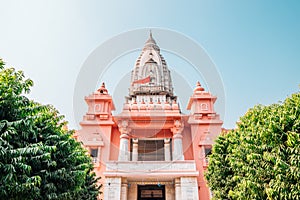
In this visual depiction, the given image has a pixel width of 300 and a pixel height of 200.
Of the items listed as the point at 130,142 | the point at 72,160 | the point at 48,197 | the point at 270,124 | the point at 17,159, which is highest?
the point at 130,142

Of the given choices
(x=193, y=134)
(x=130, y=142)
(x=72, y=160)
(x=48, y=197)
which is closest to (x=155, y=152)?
(x=130, y=142)

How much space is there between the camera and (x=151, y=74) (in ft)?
130

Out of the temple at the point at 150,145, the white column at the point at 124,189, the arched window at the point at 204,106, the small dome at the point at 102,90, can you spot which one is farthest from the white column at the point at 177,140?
the small dome at the point at 102,90

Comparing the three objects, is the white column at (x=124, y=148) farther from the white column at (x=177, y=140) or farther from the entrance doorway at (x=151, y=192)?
the white column at (x=177, y=140)

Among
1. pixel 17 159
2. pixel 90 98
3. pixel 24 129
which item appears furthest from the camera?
pixel 90 98

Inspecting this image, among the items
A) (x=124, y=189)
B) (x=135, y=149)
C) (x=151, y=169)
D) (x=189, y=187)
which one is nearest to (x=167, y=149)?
(x=135, y=149)

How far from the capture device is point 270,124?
696cm

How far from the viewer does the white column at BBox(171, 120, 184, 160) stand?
16.1 m

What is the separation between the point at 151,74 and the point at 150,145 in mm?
22871

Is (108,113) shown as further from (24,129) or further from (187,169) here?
(24,129)

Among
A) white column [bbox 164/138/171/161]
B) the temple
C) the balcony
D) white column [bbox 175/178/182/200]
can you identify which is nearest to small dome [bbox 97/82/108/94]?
the temple

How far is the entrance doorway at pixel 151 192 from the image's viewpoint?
634 inches

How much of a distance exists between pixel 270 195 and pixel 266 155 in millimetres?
1193

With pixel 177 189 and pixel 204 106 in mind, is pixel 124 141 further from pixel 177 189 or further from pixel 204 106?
pixel 204 106
